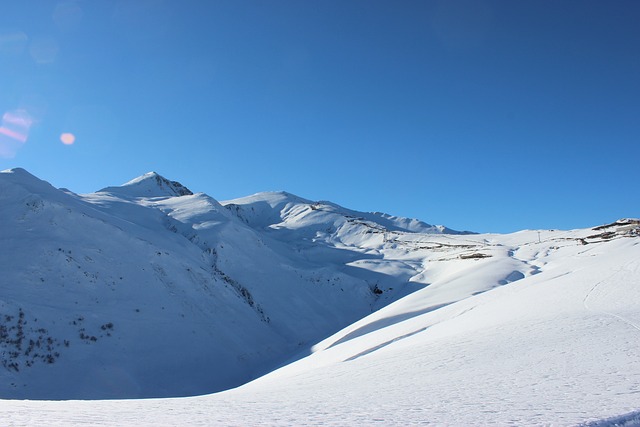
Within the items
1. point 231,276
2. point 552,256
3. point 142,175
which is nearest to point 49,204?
point 231,276

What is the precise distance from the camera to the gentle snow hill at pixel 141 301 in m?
17.4

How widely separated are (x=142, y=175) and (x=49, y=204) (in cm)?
6446

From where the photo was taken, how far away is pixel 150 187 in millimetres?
77500

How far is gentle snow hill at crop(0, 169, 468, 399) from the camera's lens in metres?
17.4

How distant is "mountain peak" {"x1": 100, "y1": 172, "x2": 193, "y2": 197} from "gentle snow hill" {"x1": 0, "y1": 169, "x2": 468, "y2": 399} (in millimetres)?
29850

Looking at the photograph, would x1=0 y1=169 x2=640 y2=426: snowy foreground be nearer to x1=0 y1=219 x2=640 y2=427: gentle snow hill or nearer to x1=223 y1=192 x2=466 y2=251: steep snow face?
x1=0 y1=219 x2=640 y2=427: gentle snow hill

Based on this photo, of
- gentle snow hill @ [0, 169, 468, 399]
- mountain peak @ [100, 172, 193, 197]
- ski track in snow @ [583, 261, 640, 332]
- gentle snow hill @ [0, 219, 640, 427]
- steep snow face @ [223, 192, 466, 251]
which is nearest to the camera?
gentle snow hill @ [0, 219, 640, 427]

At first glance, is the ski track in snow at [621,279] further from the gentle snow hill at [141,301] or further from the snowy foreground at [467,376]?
the gentle snow hill at [141,301]

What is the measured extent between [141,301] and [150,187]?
196ft

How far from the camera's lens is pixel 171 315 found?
2317 centimetres

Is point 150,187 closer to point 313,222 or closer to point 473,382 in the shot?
point 313,222

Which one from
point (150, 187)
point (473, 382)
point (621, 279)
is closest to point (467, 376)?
point (473, 382)

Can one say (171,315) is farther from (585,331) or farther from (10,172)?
(585,331)

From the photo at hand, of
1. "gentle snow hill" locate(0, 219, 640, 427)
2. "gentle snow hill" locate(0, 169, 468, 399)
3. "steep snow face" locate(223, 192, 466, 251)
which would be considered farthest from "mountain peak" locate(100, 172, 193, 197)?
"gentle snow hill" locate(0, 219, 640, 427)
